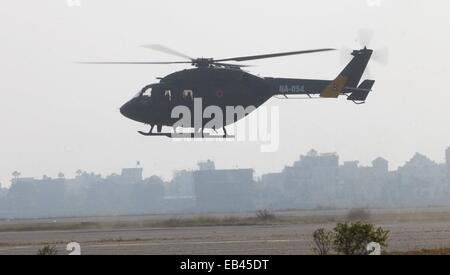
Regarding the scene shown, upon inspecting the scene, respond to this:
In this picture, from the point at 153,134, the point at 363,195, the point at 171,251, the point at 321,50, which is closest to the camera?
the point at 171,251

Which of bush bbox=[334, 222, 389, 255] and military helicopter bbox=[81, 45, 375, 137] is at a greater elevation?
military helicopter bbox=[81, 45, 375, 137]

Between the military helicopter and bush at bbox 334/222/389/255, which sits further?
the military helicopter

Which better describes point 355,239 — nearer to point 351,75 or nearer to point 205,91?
point 205,91

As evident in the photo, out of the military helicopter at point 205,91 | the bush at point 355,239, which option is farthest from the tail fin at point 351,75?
the bush at point 355,239

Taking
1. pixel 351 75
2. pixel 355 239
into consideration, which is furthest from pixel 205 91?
pixel 355 239

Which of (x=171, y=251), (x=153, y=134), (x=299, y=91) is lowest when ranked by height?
(x=171, y=251)

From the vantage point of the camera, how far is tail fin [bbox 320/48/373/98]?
46.6 meters

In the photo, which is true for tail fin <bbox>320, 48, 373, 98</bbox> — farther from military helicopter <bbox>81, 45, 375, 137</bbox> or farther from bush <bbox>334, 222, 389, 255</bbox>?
bush <bbox>334, 222, 389, 255</bbox>

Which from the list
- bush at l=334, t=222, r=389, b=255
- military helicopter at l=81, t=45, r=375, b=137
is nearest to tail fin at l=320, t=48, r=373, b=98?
military helicopter at l=81, t=45, r=375, b=137
